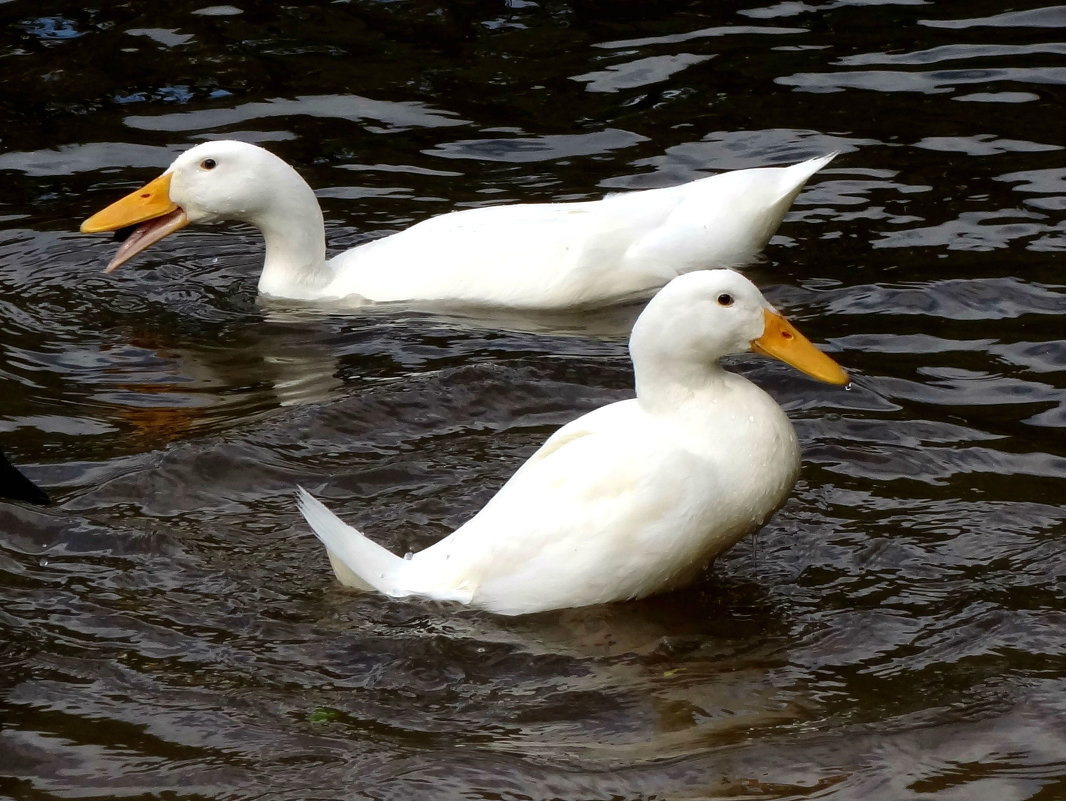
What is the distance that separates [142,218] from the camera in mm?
7516

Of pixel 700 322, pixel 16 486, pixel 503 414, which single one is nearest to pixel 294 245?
pixel 503 414

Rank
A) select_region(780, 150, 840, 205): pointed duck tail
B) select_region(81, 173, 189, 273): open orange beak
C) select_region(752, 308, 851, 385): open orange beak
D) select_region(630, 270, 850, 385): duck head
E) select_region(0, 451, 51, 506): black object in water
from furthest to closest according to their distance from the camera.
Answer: select_region(81, 173, 189, 273): open orange beak
select_region(780, 150, 840, 205): pointed duck tail
select_region(0, 451, 51, 506): black object in water
select_region(752, 308, 851, 385): open orange beak
select_region(630, 270, 850, 385): duck head

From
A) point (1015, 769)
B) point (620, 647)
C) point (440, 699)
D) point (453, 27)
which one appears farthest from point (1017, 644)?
point (453, 27)

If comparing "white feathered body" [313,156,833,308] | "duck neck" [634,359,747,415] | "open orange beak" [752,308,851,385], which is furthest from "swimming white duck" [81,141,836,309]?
"duck neck" [634,359,747,415]

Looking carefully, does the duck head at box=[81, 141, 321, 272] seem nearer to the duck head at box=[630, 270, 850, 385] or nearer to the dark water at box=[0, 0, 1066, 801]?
the dark water at box=[0, 0, 1066, 801]

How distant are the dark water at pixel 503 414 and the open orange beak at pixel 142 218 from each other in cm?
23

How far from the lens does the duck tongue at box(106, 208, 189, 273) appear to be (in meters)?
7.58

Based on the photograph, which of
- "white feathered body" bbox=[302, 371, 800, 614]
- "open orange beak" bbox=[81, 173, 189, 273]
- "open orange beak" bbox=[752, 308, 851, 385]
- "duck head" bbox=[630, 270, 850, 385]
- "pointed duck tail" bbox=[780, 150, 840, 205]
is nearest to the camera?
"white feathered body" bbox=[302, 371, 800, 614]

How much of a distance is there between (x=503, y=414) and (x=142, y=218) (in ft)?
→ 7.81

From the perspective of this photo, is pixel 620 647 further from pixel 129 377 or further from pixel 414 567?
pixel 129 377

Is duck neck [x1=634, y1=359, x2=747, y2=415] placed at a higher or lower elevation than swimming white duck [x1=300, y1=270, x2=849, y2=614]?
higher

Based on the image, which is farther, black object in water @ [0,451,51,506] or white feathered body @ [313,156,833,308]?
white feathered body @ [313,156,833,308]

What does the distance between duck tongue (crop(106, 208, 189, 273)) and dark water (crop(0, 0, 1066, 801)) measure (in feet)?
0.64

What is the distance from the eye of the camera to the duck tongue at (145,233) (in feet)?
24.9
